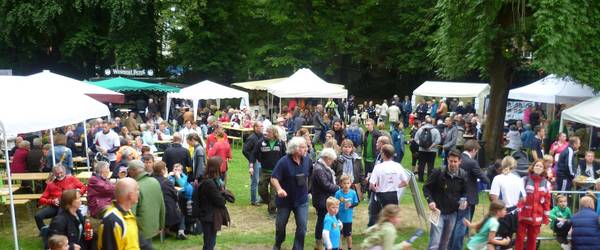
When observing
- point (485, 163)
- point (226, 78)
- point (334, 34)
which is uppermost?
point (334, 34)

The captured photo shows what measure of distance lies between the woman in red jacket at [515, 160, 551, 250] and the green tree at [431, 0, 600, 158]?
22.5ft

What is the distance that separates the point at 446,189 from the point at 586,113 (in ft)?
23.1

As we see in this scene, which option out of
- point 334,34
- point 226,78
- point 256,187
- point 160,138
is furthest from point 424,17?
point 256,187

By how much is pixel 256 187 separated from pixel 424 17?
2354cm

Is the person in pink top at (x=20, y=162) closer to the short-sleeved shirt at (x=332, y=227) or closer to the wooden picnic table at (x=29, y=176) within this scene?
the wooden picnic table at (x=29, y=176)

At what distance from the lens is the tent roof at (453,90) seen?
1032 inches

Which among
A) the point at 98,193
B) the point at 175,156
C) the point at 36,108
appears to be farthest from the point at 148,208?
the point at 175,156

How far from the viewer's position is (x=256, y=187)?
11648 mm

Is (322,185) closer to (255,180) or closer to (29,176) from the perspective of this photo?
(255,180)

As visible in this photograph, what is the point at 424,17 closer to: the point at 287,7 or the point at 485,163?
the point at 287,7

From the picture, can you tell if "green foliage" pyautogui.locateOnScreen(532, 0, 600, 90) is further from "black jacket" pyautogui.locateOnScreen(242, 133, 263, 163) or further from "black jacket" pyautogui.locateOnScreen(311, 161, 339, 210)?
"black jacket" pyautogui.locateOnScreen(311, 161, 339, 210)

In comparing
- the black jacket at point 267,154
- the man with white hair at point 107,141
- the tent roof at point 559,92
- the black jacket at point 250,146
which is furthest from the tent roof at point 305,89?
the black jacket at point 267,154

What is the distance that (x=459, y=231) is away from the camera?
801 centimetres

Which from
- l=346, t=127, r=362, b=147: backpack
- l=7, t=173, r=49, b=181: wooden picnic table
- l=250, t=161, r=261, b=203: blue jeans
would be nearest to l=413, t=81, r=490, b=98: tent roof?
l=346, t=127, r=362, b=147: backpack
